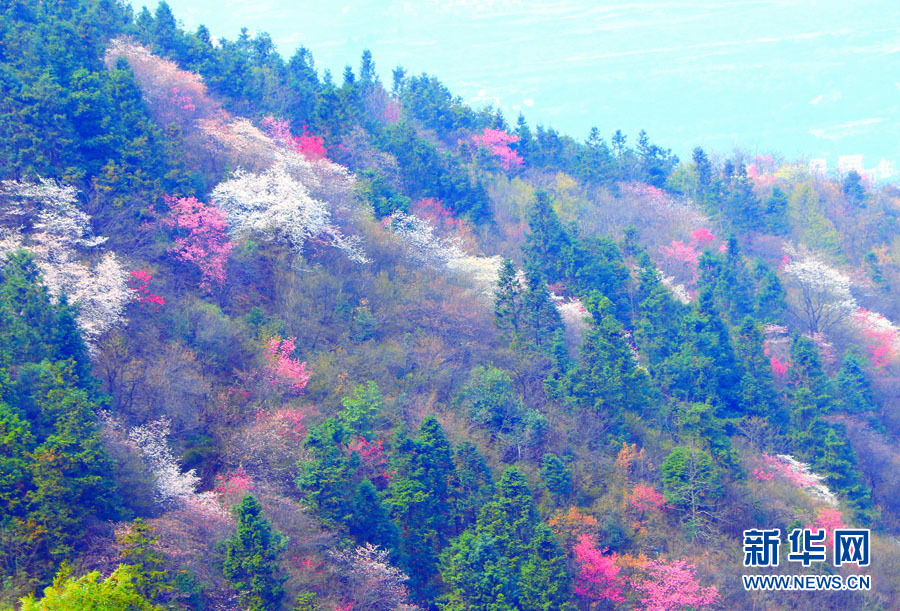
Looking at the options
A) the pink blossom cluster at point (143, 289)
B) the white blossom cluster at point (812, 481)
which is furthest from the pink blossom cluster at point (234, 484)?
the white blossom cluster at point (812, 481)

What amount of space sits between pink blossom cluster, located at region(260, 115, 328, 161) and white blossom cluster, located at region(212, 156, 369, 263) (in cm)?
584

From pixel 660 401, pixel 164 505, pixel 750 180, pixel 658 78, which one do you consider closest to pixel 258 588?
pixel 164 505

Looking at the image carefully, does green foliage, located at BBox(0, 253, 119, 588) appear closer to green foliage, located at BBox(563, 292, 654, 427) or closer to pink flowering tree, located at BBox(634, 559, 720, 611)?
pink flowering tree, located at BBox(634, 559, 720, 611)

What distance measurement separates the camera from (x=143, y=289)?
2916 cm

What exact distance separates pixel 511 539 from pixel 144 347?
12550 millimetres

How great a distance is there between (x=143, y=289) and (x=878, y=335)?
4015 centimetres

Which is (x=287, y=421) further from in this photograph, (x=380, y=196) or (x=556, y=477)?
(x=380, y=196)

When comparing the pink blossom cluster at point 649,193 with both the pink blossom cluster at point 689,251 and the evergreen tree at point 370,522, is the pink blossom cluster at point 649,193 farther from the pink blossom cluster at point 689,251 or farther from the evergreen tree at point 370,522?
the evergreen tree at point 370,522

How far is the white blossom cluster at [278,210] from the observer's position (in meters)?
34.7

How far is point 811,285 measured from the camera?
53594 mm

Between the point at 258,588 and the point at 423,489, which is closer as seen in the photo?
the point at 258,588

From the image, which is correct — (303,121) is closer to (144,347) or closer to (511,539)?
(144,347)

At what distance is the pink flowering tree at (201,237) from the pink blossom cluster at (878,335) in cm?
3425

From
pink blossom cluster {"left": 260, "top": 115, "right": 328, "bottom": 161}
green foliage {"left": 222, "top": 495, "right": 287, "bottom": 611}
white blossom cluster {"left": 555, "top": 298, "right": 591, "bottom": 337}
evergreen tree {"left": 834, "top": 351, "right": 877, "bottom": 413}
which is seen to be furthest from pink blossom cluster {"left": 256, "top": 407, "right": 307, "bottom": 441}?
evergreen tree {"left": 834, "top": 351, "right": 877, "bottom": 413}
